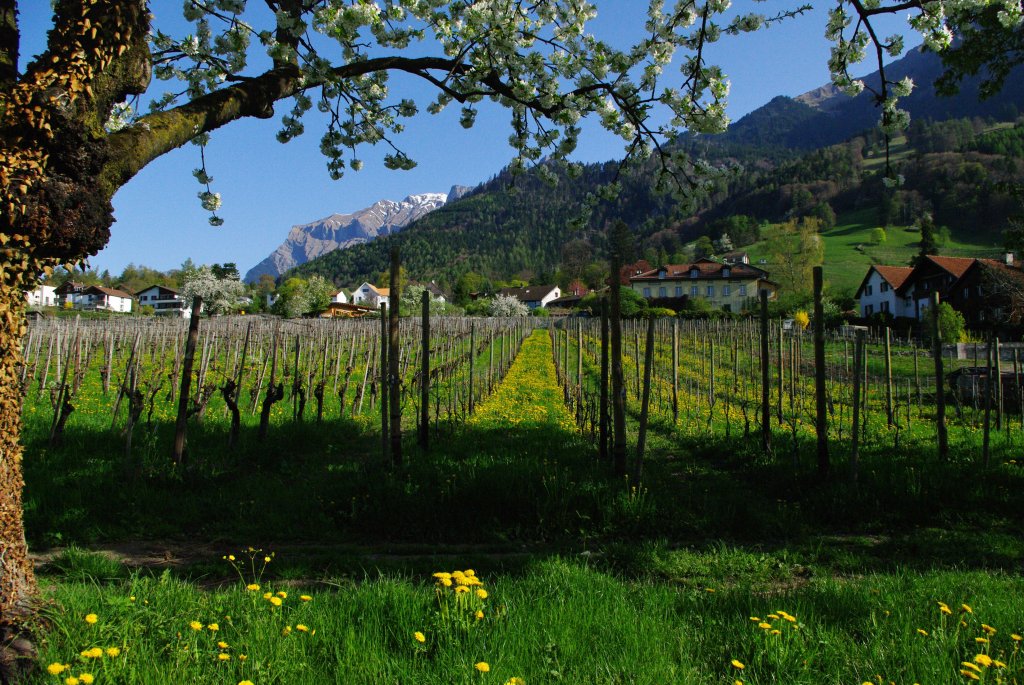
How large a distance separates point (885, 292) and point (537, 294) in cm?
7543

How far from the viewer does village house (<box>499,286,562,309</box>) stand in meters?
135

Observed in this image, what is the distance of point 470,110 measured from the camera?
8.33 metres

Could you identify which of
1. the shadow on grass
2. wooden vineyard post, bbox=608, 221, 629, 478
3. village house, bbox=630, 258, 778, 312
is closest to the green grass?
the shadow on grass

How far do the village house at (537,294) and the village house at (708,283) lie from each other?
30.2m

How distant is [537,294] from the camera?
136 m

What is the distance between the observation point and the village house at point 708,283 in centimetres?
10124

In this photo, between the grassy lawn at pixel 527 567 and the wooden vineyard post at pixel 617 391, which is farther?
the wooden vineyard post at pixel 617 391

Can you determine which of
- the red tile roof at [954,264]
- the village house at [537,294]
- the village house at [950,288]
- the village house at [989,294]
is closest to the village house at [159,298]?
the village house at [537,294]

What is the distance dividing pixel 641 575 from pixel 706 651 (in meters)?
1.70

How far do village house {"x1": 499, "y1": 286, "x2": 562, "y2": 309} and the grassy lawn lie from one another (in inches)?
4912

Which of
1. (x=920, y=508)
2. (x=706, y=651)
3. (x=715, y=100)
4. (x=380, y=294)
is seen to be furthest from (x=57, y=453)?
(x=380, y=294)

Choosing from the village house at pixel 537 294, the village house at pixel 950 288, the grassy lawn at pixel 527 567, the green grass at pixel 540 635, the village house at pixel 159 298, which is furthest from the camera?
the village house at pixel 537 294

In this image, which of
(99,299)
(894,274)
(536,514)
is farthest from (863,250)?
(99,299)

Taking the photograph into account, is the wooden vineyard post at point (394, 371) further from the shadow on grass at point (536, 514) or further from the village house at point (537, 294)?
the village house at point (537, 294)
